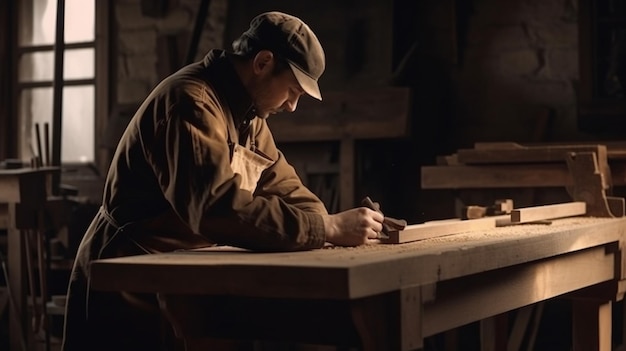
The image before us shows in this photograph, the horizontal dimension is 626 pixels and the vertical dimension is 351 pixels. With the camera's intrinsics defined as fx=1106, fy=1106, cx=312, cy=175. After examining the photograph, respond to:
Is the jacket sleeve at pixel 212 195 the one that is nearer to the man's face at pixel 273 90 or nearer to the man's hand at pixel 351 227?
the man's hand at pixel 351 227

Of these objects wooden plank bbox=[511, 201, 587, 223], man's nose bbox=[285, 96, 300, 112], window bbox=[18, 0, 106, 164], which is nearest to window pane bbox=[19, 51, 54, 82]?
window bbox=[18, 0, 106, 164]

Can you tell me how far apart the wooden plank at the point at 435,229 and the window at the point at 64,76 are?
Result: 4.94 meters

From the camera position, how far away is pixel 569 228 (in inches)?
157

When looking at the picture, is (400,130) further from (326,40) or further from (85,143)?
(85,143)

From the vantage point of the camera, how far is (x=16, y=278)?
694 cm

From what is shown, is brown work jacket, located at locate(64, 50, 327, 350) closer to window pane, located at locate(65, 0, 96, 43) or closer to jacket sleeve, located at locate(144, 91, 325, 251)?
jacket sleeve, located at locate(144, 91, 325, 251)

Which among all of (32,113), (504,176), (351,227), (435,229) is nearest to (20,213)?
(32,113)

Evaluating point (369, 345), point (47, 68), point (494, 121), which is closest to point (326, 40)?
point (494, 121)

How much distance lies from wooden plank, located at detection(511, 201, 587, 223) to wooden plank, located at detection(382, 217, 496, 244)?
0.10m

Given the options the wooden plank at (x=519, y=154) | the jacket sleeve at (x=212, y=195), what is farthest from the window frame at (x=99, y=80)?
the jacket sleeve at (x=212, y=195)

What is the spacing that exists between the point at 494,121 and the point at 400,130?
2.46 ft

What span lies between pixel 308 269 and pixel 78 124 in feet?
20.6

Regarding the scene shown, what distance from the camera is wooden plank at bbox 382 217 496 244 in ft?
11.1

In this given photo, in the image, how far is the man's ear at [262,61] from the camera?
350 cm
